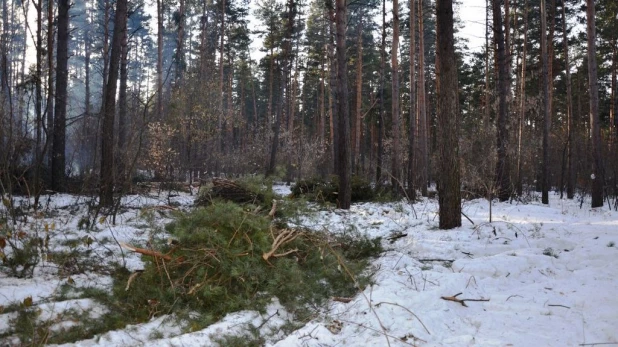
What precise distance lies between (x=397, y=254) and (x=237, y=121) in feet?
77.6

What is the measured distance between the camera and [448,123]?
6773mm

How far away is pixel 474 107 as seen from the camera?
97.8 ft

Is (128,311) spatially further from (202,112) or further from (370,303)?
(202,112)

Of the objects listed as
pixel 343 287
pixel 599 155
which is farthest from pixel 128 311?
pixel 599 155

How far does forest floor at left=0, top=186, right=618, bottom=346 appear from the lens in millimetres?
3162

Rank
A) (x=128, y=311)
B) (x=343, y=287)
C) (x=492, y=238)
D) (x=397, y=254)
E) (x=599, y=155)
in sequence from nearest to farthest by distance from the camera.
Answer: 1. (x=128, y=311)
2. (x=343, y=287)
3. (x=397, y=254)
4. (x=492, y=238)
5. (x=599, y=155)

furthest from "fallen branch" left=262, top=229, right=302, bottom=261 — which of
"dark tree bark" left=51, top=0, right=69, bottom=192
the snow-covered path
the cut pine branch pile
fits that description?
"dark tree bark" left=51, top=0, right=69, bottom=192

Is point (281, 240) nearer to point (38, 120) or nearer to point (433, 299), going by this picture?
point (433, 299)

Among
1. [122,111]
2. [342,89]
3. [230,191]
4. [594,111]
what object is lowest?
[230,191]

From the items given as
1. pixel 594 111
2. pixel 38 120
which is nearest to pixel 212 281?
pixel 38 120

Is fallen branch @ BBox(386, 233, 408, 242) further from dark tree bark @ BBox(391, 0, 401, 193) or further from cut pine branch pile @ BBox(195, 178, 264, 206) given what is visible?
dark tree bark @ BBox(391, 0, 401, 193)

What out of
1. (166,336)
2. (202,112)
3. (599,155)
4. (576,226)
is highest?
(202,112)

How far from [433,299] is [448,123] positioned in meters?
3.76

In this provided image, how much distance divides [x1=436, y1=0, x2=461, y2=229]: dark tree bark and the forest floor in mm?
783
